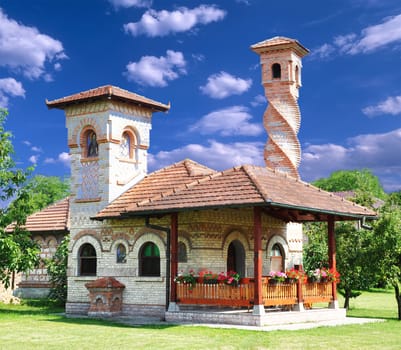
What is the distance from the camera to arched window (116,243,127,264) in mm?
20500

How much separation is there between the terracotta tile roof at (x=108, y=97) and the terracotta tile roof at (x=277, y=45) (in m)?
5.95

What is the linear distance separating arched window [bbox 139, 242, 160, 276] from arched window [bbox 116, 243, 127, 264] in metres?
0.65

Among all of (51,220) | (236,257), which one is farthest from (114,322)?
(51,220)

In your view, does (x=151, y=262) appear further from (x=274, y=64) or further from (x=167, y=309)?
(x=274, y=64)

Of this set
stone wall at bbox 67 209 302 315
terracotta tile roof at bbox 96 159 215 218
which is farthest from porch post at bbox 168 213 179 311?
terracotta tile roof at bbox 96 159 215 218

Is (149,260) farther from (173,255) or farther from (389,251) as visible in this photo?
(389,251)

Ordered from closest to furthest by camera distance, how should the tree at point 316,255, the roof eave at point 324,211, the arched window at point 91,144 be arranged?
the roof eave at point 324,211, the arched window at point 91,144, the tree at point 316,255

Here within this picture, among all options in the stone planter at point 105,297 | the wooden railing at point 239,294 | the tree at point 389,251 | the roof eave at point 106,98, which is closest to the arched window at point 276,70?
the roof eave at point 106,98

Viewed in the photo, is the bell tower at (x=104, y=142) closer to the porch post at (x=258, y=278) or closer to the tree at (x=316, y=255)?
the porch post at (x=258, y=278)

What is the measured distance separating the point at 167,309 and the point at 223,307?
5.66ft

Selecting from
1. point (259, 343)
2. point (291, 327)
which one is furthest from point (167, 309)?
point (259, 343)

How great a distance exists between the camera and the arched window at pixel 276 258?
69.5 ft

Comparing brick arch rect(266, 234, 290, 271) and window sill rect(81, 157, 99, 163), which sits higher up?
window sill rect(81, 157, 99, 163)

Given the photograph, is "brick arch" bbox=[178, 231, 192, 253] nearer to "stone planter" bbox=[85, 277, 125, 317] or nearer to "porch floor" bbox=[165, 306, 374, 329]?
"porch floor" bbox=[165, 306, 374, 329]
